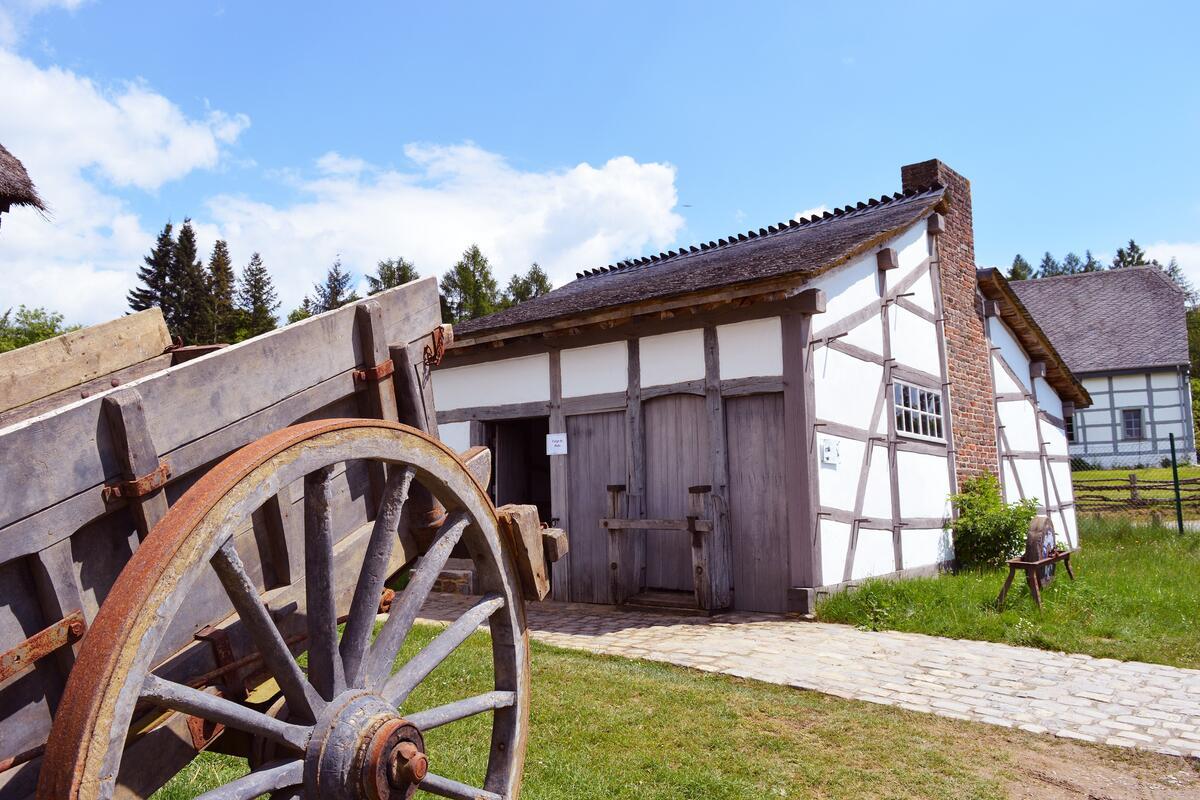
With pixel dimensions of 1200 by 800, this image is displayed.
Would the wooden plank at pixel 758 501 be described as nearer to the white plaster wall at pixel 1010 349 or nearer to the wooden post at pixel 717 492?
the wooden post at pixel 717 492

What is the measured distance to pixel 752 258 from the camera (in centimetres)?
996

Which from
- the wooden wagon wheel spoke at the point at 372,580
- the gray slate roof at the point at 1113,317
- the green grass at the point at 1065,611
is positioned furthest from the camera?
the gray slate roof at the point at 1113,317

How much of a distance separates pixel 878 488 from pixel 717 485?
2044mm

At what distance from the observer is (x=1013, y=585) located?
845cm

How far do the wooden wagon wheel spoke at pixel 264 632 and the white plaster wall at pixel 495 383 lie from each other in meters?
7.91

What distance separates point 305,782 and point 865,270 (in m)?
8.56

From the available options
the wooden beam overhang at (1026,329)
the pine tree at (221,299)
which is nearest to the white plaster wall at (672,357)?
the wooden beam overhang at (1026,329)

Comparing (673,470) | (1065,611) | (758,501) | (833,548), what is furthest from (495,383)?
(1065,611)

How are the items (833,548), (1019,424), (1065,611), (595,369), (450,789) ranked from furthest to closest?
1. (1019,424)
2. (595,369)
3. (833,548)
4. (1065,611)
5. (450,789)

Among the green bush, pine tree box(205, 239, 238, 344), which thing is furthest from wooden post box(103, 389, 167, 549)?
pine tree box(205, 239, 238, 344)

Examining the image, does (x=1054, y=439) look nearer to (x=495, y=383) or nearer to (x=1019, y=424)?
(x=1019, y=424)

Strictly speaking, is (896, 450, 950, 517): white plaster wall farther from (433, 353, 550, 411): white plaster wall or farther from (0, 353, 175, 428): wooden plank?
(0, 353, 175, 428): wooden plank

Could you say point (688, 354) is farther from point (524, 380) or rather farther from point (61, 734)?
point (61, 734)

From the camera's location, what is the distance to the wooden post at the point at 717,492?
831 cm
